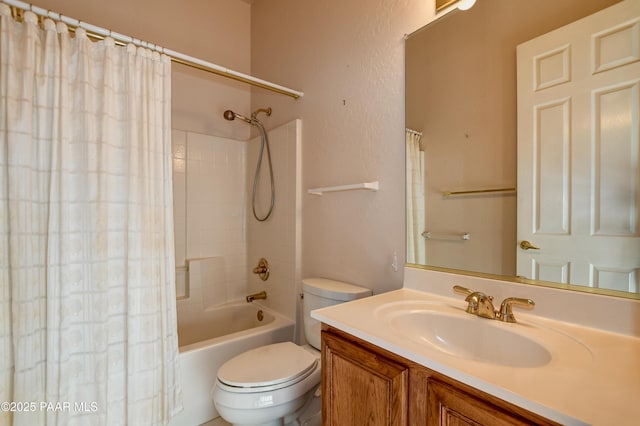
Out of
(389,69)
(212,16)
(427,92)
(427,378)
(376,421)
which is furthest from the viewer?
(212,16)

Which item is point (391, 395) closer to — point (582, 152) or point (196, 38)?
point (582, 152)

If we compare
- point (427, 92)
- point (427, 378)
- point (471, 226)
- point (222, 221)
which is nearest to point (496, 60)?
point (427, 92)

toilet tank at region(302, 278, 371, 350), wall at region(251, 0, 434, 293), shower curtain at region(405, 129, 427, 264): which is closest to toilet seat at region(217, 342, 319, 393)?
toilet tank at region(302, 278, 371, 350)

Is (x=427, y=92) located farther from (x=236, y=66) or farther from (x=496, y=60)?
(x=236, y=66)

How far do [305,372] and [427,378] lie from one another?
2.42 ft

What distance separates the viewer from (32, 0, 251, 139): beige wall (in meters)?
2.02

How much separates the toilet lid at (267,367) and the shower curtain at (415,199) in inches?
26.8

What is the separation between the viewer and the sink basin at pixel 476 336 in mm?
759

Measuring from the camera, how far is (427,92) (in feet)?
4.12

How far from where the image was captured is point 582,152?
0.85 m

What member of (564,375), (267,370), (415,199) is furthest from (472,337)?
(267,370)

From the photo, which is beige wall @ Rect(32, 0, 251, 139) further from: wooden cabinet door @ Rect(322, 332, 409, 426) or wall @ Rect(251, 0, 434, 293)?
wooden cabinet door @ Rect(322, 332, 409, 426)

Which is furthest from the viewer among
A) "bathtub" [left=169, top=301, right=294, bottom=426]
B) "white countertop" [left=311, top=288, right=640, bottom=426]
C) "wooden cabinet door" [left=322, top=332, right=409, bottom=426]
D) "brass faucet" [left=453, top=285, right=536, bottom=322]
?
"bathtub" [left=169, top=301, right=294, bottom=426]

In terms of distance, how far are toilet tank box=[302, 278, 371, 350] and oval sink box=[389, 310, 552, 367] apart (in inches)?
17.5
